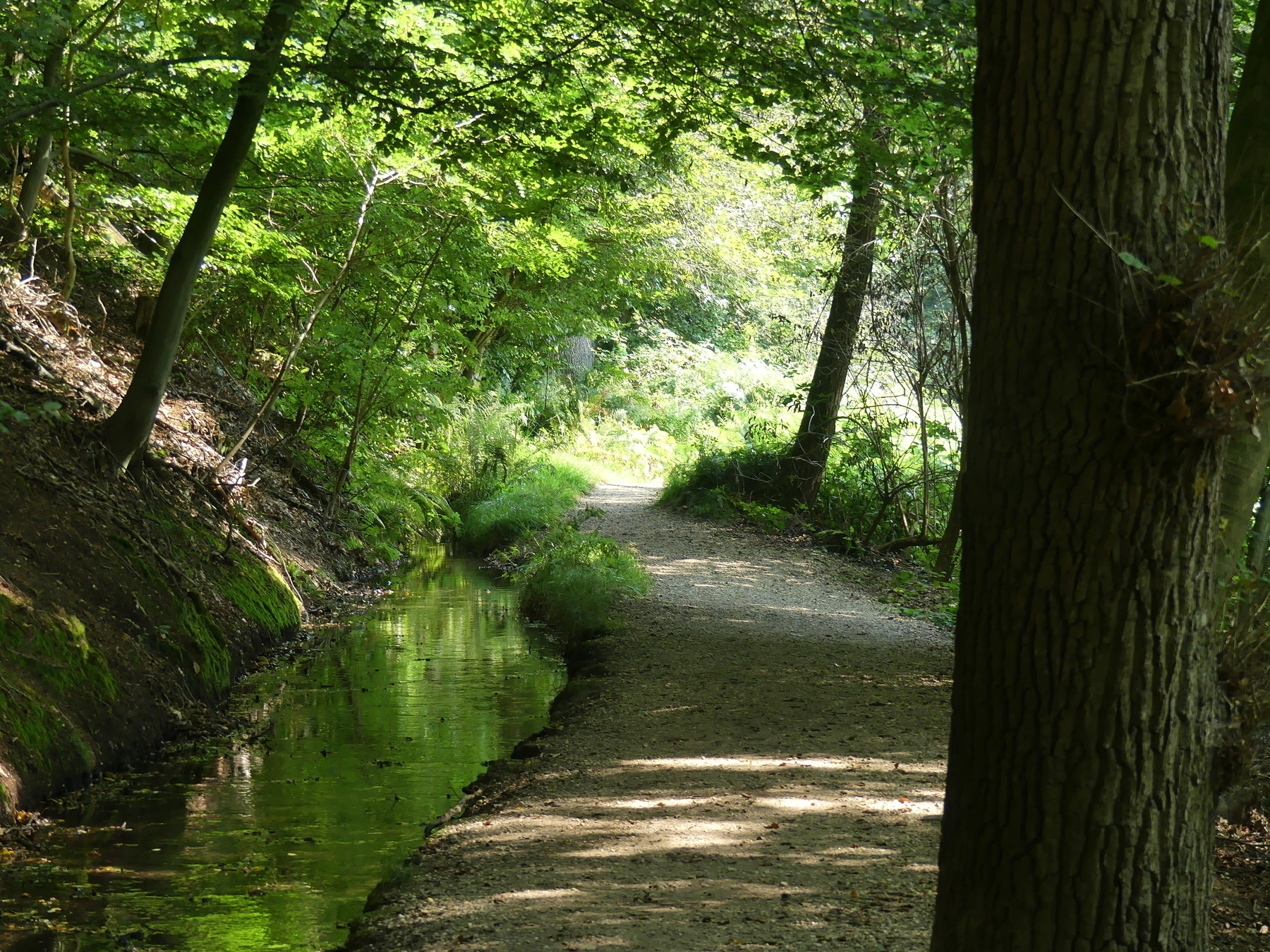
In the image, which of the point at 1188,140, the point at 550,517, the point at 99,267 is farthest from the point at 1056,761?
the point at 550,517

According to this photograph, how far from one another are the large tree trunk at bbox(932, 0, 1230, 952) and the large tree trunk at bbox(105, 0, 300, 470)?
7.08 metres

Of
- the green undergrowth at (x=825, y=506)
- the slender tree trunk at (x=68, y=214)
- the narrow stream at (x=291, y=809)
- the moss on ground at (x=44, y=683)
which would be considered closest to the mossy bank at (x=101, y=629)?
the moss on ground at (x=44, y=683)

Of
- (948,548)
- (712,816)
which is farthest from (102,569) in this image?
(948,548)

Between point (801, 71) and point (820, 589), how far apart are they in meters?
5.81

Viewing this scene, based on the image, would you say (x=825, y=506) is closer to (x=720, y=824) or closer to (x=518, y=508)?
(x=518, y=508)

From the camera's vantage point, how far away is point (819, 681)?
767 centimetres

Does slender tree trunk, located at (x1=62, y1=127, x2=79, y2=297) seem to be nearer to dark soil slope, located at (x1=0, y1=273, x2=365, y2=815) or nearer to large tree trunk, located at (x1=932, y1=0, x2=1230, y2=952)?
dark soil slope, located at (x1=0, y1=273, x2=365, y2=815)

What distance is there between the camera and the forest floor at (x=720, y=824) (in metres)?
3.77

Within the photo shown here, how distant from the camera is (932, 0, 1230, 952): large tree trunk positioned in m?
2.46

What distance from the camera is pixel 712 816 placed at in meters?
4.90

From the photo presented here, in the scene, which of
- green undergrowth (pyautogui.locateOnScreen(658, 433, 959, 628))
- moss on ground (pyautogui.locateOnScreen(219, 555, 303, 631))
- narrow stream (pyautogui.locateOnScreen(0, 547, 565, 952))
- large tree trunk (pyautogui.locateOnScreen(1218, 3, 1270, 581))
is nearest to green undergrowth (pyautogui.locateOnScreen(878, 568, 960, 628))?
green undergrowth (pyautogui.locateOnScreen(658, 433, 959, 628))

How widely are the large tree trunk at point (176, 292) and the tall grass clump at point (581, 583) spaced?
12.9 feet

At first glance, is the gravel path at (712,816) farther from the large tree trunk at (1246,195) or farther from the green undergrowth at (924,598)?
the large tree trunk at (1246,195)

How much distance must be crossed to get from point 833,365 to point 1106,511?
40.9 feet
